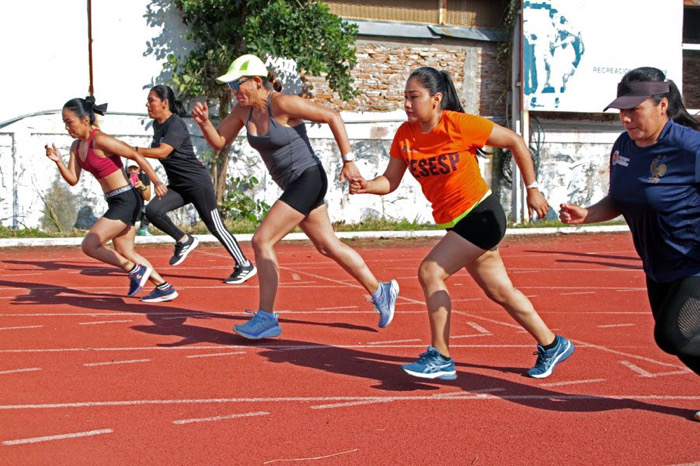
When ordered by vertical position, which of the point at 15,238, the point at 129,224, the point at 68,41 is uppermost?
the point at 68,41

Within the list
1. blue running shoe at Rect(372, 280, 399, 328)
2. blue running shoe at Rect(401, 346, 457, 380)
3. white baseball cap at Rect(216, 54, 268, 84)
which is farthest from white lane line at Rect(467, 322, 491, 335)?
white baseball cap at Rect(216, 54, 268, 84)

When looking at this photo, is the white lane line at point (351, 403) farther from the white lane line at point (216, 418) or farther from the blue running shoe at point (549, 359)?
the blue running shoe at point (549, 359)

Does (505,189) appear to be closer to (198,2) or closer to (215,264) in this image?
(198,2)

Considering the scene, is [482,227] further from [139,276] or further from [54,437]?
[139,276]

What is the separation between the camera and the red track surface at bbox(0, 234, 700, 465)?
4.55 m

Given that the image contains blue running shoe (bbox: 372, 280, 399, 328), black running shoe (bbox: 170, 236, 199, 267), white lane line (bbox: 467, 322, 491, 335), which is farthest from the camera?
black running shoe (bbox: 170, 236, 199, 267)

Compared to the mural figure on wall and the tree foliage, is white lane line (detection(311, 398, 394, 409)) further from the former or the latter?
the mural figure on wall

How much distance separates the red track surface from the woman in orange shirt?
452 millimetres

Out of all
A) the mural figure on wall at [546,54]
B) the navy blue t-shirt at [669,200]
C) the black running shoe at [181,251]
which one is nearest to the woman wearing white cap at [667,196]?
the navy blue t-shirt at [669,200]

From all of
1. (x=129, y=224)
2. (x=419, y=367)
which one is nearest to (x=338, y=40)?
(x=129, y=224)

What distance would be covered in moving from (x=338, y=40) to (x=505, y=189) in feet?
19.3

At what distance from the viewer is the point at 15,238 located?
52.0 ft

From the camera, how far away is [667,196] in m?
4.70

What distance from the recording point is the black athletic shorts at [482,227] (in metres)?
5.61
